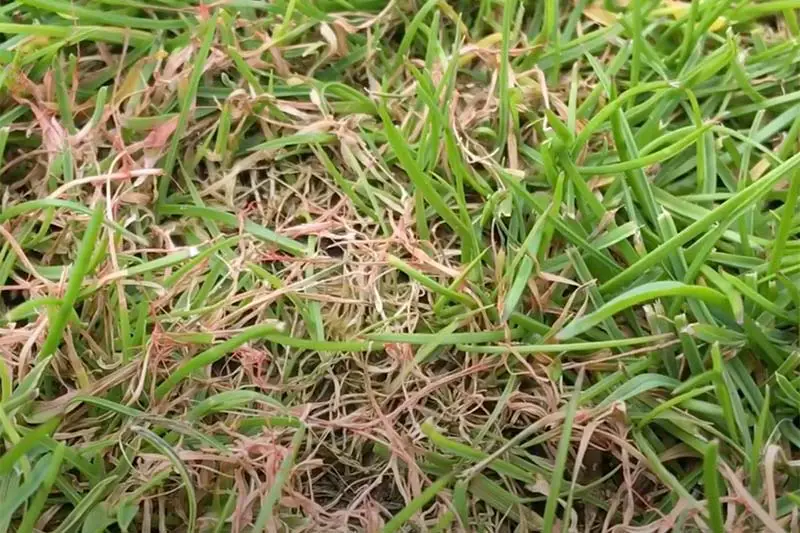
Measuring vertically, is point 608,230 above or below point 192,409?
above

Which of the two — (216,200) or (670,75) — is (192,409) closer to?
(216,200)

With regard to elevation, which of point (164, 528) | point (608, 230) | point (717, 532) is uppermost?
point (608, 230)

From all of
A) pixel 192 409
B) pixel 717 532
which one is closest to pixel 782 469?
pixel 717 532

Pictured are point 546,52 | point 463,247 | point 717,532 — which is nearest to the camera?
point 717,532

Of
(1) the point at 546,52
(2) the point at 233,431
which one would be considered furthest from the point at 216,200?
(1) the point at 546,52

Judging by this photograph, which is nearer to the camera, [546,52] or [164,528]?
[164,528]

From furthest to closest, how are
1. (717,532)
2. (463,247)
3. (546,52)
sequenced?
(546,52), (463,247), (717,532)

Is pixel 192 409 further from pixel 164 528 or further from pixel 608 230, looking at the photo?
pixel 608 230
